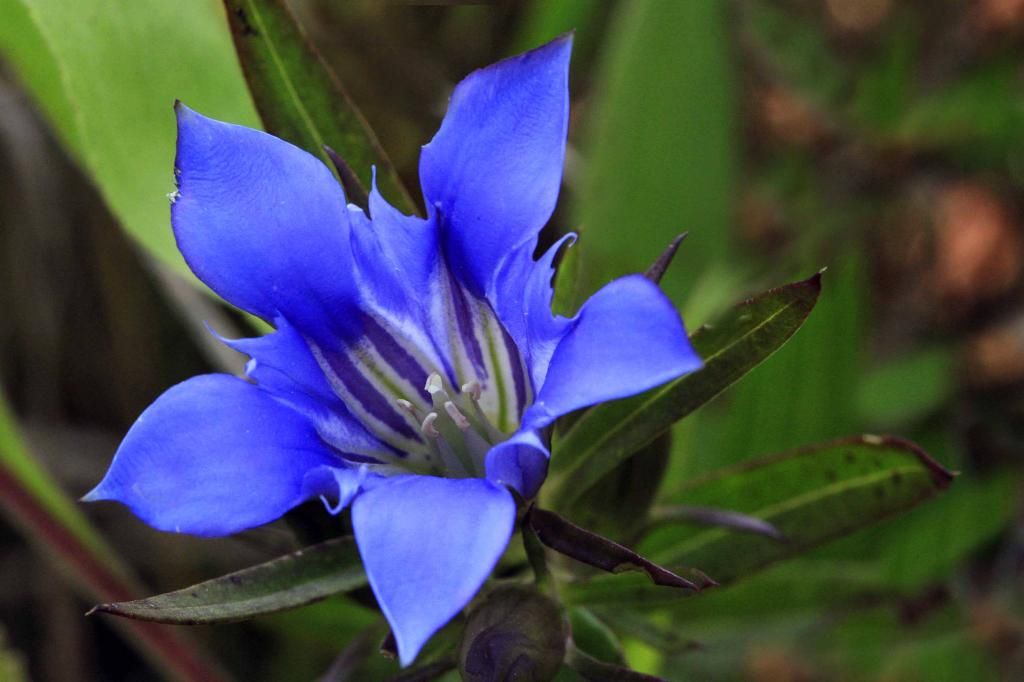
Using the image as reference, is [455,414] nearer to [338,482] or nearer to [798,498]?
[338,482]

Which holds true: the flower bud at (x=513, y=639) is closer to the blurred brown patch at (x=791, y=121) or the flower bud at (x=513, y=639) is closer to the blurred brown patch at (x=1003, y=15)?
the blurred brown patch at (x=791, y=121)

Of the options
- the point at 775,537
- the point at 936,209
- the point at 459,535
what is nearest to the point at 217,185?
the point at 459,535

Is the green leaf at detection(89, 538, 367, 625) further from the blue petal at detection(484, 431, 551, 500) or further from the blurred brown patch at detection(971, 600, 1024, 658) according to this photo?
the blurred brown patch at detection(971, 600, 1024, 658)

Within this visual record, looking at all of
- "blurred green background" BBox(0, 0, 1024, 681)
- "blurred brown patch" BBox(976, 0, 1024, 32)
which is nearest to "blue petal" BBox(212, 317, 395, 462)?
"blurred green background" BBox(0, 0, 1024, 681)

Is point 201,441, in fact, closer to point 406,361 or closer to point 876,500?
point 406,361

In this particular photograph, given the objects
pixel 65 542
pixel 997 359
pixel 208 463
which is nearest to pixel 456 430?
pixel 208 463

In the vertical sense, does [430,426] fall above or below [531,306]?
below
